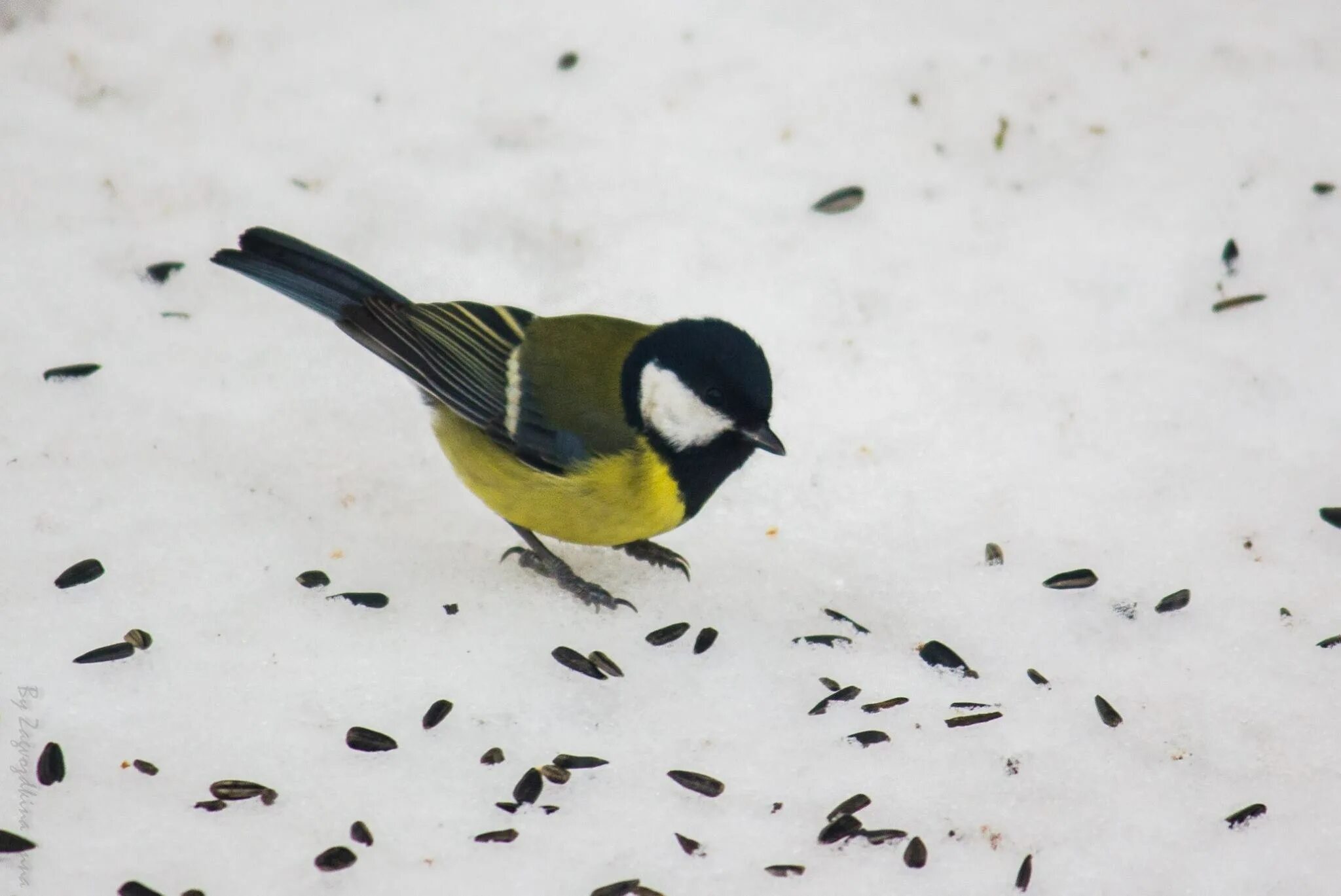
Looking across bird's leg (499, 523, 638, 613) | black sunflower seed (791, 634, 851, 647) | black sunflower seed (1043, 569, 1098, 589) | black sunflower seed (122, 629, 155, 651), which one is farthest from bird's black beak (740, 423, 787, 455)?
black sunflower seed (122, 629, 155, 651)

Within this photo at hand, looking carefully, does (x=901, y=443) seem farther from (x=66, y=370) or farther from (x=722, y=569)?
(x=66, y=370)

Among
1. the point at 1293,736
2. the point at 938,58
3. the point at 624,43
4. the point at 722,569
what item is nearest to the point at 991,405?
the point at 722,569

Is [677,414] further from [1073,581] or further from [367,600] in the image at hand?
[1073,581]

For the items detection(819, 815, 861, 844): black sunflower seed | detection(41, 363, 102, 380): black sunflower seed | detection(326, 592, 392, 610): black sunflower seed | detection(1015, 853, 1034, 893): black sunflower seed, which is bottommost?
detection(1015, 853, 1034, 893): black sunflower seed

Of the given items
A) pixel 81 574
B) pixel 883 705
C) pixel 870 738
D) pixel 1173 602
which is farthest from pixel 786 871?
pixel 81 574

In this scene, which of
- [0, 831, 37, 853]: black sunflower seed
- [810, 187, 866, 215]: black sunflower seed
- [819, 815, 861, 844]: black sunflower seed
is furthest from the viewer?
[810, 187, 866, 215]: black sunflower seed

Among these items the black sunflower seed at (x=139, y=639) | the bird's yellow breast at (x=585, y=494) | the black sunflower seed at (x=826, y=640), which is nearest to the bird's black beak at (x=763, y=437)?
the bird's yellow breast at (x=585, y=494)

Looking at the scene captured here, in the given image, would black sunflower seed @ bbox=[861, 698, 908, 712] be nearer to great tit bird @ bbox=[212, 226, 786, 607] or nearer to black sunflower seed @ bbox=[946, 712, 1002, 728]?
black sunflower seed @ bbox=[946, 712, 1002, 728]
